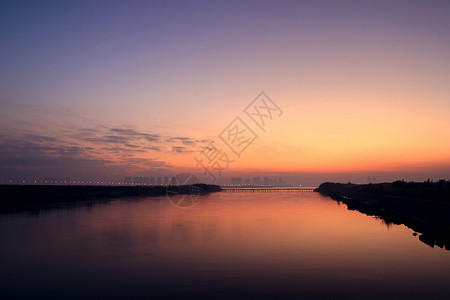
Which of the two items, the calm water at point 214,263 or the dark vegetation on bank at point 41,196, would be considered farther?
the dark vegetation on bank at point 41,196

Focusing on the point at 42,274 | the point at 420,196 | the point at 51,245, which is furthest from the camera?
the point at 420,196

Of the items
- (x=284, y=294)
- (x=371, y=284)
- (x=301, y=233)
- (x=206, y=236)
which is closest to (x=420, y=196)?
(x=301, y=233)

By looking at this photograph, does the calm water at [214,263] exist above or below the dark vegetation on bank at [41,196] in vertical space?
below

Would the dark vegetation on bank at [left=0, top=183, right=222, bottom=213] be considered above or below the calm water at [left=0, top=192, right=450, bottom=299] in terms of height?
above

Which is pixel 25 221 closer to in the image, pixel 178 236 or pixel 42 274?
pixel 178 236

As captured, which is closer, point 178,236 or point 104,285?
point 104,285

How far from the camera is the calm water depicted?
1302 cm

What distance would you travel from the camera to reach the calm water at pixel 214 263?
13.0 m

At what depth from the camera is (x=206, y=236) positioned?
25375 millimetres

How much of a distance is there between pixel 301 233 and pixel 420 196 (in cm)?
2872

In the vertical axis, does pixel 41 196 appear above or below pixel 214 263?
above

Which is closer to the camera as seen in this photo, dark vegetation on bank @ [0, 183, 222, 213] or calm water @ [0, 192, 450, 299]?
calm water @ [0, 192, 450, 299]

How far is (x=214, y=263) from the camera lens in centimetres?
1722

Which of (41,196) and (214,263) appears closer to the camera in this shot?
(214,263)
